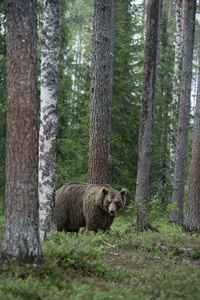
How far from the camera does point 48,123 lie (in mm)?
8039

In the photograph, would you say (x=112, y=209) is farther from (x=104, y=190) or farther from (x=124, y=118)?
(x=124, y=118)

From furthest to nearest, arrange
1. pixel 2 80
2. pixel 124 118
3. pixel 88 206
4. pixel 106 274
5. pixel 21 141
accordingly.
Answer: pixel 124 118, pixel 2 80, pixel 88 206, pixel 106 274, pixel 21 141

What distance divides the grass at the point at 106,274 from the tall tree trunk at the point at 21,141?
435mm

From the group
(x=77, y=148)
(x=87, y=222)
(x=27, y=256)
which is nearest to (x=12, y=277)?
(x=27, y=256)

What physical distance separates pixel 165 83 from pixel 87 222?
40.8 ft

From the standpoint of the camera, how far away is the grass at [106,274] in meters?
4.83

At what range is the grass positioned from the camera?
15.9ft

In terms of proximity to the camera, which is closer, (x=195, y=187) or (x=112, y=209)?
(x=112, y=209)

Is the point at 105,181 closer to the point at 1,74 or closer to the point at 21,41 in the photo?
the point at 21,41

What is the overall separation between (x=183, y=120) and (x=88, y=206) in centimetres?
769

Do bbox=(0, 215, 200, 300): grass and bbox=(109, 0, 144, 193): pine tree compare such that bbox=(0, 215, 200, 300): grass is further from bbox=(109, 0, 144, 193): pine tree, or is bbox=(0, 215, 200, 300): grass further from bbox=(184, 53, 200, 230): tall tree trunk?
bbox=(109, 0, 144, 193): pine tree

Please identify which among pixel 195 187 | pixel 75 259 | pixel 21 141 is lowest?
pixel 75 259

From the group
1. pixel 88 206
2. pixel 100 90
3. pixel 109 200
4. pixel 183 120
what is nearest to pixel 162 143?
pixel 183 120

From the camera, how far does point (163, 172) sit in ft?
67.2
